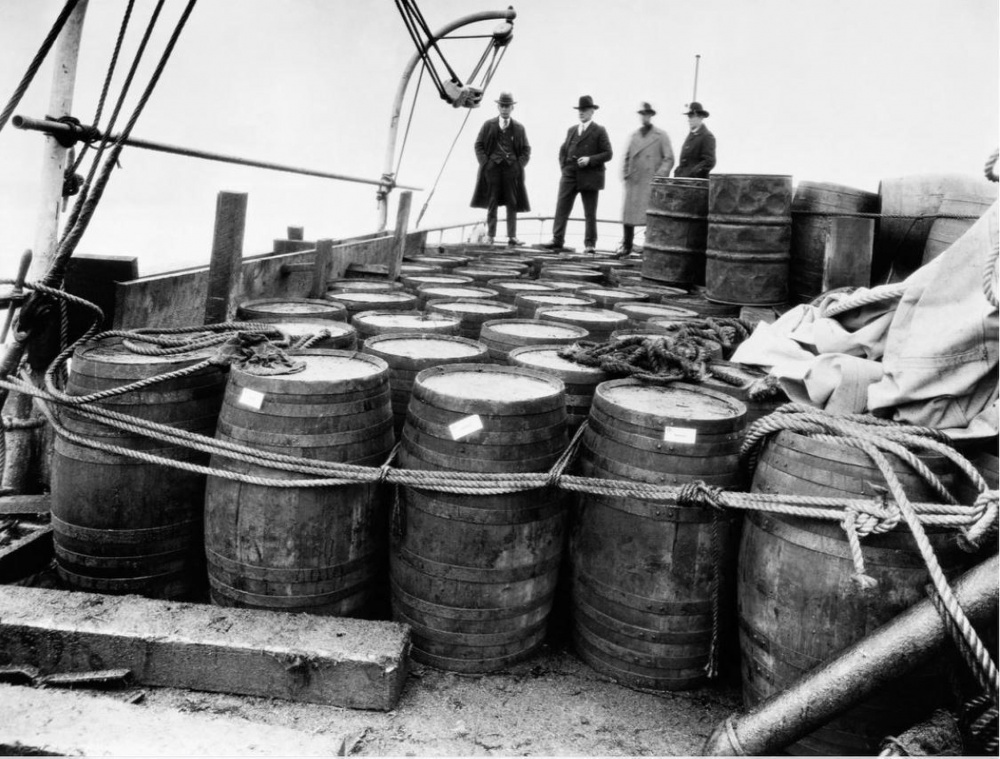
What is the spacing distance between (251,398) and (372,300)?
2708 millimetres

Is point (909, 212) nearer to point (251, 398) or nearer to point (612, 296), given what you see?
point (612, 296)

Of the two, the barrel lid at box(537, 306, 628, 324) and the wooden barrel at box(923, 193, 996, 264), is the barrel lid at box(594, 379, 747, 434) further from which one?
the wooden barrel at box(923, 193, 996, 264)

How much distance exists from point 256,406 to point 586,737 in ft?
5.76

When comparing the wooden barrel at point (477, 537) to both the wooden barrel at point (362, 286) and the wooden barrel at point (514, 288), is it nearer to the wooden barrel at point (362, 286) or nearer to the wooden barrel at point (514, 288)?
the wooden barrel at point (362, 286)

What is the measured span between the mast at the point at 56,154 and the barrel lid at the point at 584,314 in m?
2.89

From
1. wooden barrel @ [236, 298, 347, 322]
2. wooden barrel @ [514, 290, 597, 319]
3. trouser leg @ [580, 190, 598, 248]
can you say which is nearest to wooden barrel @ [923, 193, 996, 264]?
wooden barrel @ [514, 290, 597, 319]

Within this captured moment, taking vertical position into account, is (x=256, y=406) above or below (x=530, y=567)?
above

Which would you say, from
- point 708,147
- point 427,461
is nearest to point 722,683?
point 427,461

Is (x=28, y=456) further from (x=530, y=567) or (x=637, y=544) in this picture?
(x=637, y=544)

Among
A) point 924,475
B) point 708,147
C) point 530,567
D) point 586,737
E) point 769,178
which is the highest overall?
point 708,147

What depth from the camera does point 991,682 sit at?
1.94m

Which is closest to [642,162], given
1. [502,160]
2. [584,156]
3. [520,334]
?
[584,156]

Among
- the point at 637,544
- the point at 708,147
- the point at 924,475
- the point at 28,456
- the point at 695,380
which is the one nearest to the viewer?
the point at 924,475

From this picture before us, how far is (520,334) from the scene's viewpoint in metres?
4.43
